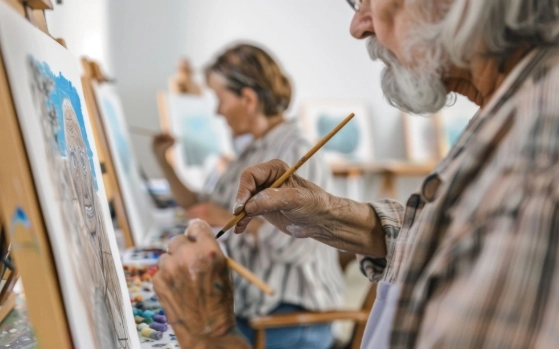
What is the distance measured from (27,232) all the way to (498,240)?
38 centimetres

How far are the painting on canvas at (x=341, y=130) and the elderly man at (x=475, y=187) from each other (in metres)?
3.38

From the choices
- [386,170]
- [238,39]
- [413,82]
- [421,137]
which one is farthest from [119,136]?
[421,137]

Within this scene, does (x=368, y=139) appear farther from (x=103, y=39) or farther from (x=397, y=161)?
(x=103, y=39)

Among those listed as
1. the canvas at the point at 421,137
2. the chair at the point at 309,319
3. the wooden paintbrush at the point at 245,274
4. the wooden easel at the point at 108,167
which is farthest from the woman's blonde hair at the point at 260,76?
the canvas at the point at 421,137

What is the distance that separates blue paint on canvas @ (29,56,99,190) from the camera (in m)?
0.67

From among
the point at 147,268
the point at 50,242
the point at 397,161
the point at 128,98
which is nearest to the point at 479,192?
the point at 50,242

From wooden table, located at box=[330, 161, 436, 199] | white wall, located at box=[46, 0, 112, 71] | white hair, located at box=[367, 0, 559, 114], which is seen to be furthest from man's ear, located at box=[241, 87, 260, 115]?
wooden table, located at box=[330, 161, 436, 199]

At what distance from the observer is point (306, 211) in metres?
0.85

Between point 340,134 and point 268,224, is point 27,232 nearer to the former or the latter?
point 268,224

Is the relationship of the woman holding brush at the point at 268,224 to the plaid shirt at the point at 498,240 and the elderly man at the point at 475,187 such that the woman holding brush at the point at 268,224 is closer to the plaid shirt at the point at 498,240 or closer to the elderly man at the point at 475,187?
the elderly man at the point at 475,187

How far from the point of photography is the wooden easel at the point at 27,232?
53 centimetres

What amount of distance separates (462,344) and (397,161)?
3.85 metres

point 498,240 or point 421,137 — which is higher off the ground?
point 498,240

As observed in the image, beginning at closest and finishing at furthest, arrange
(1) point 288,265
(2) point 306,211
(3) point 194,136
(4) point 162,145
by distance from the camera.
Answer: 1. (2) point 306,211
2. (1) point 288,265
3. (4) point 162,145
4. (3) point 194,136
